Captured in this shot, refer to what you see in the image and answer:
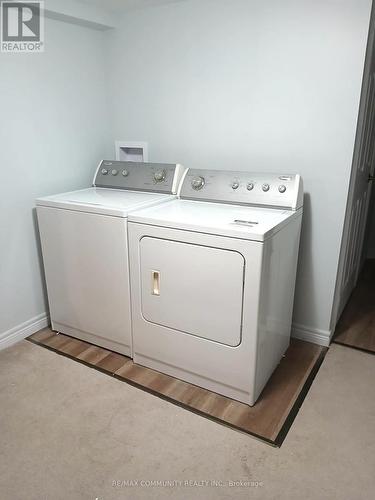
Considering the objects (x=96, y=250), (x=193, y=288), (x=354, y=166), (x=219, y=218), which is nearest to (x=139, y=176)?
(x=96, y=250)

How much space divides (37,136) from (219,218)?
125 centimetres

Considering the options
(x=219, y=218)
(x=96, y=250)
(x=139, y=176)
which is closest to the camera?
(x=219, y=218)

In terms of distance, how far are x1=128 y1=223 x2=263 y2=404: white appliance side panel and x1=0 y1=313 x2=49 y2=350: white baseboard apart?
29.8 inches

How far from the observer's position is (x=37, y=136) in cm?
222

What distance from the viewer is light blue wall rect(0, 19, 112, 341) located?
6.85 ft

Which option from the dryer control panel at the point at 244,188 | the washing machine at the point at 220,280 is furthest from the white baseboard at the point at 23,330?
the dryer control panel at the point at 244,188

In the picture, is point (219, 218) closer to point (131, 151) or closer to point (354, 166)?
point (354, 166)

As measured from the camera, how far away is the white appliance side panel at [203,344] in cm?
161

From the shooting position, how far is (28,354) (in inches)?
85.7

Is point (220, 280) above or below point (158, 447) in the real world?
above

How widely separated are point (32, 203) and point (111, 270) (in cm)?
70

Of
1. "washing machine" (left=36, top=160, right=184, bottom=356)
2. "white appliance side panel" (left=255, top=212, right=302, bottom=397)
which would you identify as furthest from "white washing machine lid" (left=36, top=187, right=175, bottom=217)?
"white appliance side panel" (left=255, top=212, right=302, bottom=397)

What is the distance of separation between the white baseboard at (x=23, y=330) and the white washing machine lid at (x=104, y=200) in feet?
2.51

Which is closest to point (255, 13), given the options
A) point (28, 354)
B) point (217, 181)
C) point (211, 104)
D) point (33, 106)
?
point (211, 104)
